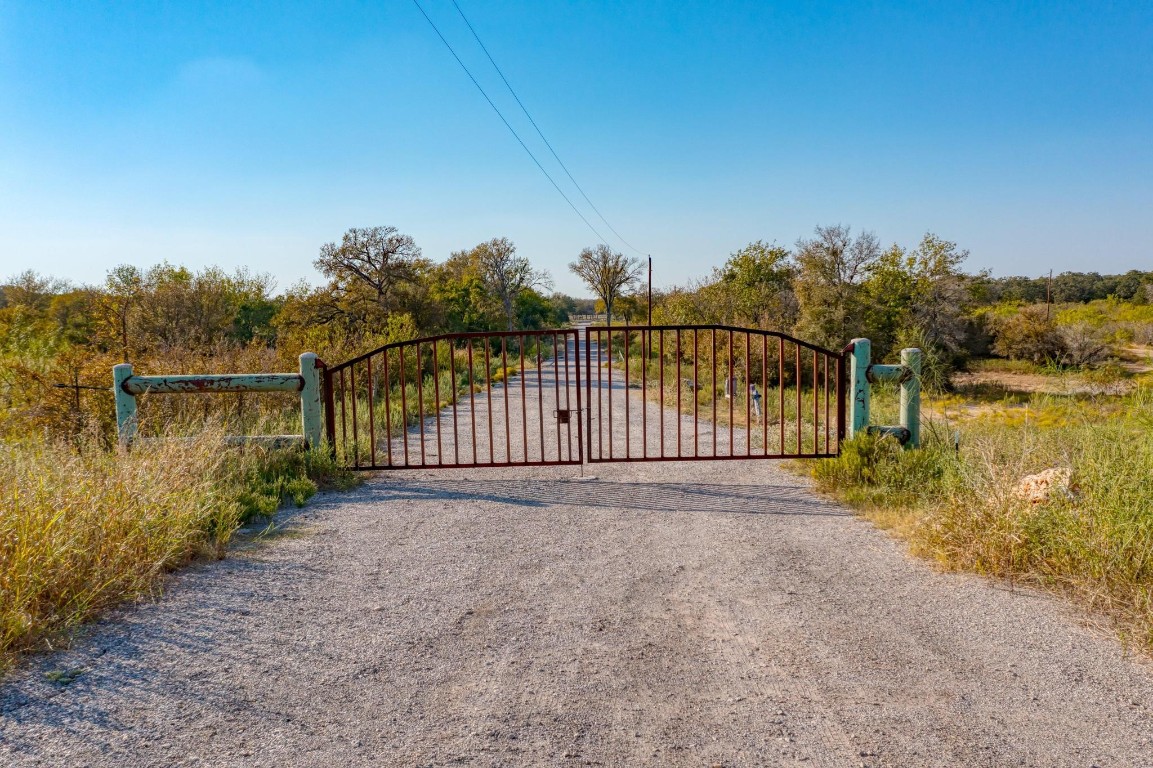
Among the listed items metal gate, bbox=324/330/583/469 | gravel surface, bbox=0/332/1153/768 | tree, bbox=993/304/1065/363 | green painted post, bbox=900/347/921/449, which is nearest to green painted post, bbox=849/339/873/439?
green painted post, bbox=900/347/921/449

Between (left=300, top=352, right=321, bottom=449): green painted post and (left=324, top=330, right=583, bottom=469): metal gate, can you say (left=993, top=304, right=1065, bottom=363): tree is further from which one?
(left=300, top=352, right=321, bottom=449): green painted post

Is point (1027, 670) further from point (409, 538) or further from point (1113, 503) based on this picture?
point (409, 538)

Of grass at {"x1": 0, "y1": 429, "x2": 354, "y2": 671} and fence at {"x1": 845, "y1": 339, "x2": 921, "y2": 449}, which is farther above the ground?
fence at {"x1": 845, "y1": 339, "x2": 921, "y2": 449}

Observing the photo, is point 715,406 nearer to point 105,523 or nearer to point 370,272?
point 105,523

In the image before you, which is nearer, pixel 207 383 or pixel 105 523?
pixel 105 523

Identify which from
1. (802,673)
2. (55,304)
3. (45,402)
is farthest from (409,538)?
(55,304)

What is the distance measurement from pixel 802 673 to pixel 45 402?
9474 millimetres

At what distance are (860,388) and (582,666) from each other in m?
5.26

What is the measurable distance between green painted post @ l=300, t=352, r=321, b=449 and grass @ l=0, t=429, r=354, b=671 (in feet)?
2.51

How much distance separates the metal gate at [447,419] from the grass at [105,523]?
131 cm

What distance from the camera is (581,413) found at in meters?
8.06

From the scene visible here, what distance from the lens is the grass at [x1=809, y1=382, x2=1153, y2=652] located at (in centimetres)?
418

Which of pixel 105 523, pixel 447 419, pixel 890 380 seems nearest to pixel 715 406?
pixel 890 380

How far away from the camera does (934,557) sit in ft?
16.8
